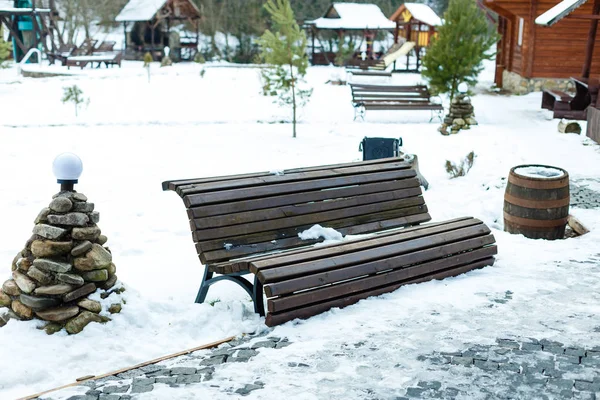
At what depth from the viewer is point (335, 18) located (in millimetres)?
34719

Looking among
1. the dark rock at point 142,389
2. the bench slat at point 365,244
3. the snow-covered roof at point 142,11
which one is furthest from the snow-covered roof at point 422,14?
the dark rock at point 142,389

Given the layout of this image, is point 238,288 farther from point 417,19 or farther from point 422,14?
point 422,14

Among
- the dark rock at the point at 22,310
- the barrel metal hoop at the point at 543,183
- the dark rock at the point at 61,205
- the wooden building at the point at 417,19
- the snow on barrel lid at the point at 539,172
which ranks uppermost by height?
the wooden building at the point at 417,19

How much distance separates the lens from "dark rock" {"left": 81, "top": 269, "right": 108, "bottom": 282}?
457 cm

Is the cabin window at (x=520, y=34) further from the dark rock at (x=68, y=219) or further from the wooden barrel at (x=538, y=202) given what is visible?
the dark rock at (x=68, y=219)

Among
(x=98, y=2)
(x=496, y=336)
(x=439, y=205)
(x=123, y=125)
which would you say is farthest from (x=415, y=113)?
(x=98, y=2)

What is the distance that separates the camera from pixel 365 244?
4910 millimetres

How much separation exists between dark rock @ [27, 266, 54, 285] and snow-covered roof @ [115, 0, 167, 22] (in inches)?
1285

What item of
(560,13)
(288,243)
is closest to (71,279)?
(288,243)

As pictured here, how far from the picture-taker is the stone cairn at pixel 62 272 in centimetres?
442

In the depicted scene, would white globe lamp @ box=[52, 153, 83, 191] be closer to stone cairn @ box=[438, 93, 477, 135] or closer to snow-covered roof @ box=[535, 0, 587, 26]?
snow-covered roof @ box=[535, 0, 587, 26]

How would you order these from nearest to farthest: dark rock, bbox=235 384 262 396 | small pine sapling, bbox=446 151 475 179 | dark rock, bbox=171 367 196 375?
dark rock, bbox=235 384 262 396
dark rock, bbox=171 367 196 375
small pine sapling, bbox=446 151 475 179

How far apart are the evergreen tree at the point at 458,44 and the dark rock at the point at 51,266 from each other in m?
12.4

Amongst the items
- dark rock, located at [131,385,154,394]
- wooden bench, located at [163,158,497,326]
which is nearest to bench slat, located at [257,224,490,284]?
wooden bench, located at [163,158,497,326]
